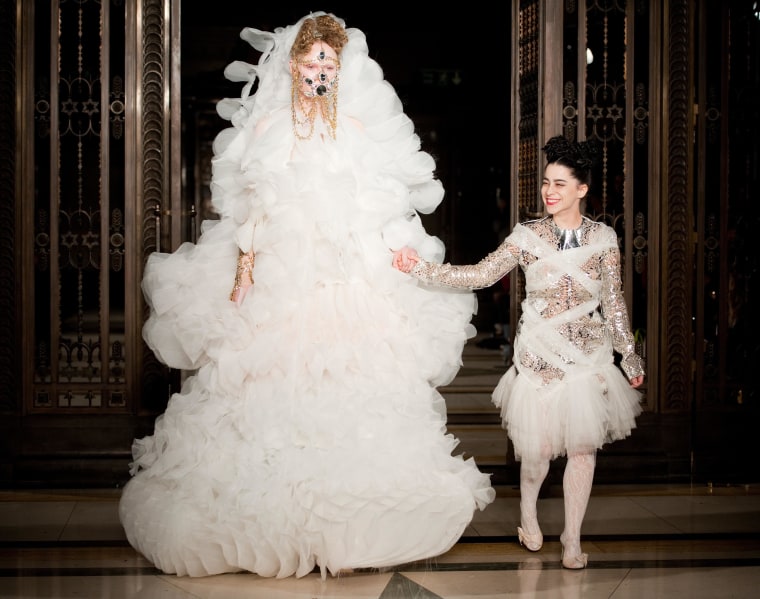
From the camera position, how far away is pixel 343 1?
33.3 ft

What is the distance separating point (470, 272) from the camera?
13.0ft

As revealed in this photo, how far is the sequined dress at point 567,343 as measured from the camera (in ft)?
12.5

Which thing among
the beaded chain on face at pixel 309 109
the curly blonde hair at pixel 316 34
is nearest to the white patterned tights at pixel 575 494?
the beaded chain on face at pixel 309 109

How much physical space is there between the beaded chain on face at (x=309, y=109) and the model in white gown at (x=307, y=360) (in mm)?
24

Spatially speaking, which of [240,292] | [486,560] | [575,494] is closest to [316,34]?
[240,292]

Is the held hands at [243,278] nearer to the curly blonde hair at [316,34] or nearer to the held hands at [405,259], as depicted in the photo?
the held hands at [405,259]

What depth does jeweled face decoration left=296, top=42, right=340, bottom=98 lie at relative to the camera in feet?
13.0

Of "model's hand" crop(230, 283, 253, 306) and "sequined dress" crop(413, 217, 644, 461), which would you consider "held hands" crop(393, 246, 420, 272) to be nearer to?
"sequined dress" crop(413, 217, 644, 461)

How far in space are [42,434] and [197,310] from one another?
167 cm

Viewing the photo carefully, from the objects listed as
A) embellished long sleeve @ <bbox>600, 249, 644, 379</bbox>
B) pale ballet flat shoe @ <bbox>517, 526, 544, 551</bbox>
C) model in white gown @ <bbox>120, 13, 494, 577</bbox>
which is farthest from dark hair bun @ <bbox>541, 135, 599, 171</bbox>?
pale ballet flat shoe @ <bbox>517, 526, 544, 551</bbox>

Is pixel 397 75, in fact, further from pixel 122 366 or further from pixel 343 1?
pixel 122 366

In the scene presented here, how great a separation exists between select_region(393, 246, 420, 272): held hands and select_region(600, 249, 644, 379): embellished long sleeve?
2.37ft

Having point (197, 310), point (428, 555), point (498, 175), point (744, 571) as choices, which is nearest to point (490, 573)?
point (428, 555)

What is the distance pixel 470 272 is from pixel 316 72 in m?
0.98
